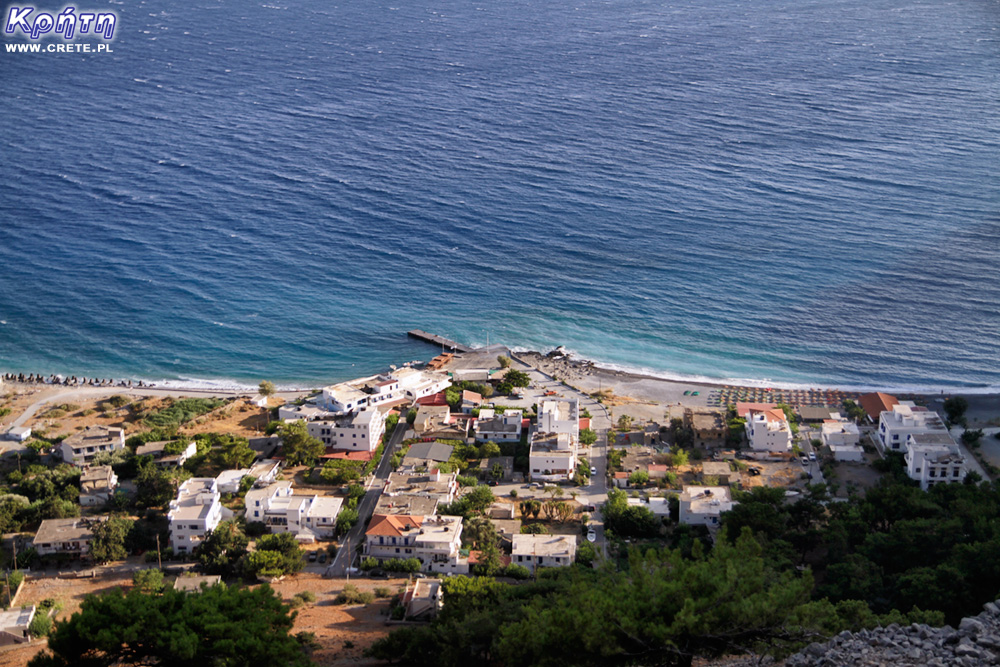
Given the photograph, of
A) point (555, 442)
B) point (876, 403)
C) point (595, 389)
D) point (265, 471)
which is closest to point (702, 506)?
point (555, 442)

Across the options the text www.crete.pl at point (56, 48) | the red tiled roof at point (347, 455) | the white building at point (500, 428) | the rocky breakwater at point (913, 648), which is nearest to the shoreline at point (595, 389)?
the white building at point (500, 428)

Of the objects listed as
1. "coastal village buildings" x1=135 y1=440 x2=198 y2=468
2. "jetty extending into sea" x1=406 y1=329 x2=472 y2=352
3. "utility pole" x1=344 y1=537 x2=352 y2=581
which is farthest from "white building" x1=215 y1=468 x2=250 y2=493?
"jetty extending into sea" x1=406 y1=329 x2=472 y2=352

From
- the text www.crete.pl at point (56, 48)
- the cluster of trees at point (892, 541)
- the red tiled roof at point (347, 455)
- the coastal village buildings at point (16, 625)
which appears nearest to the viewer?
the cluster of trees at point (892, 541)

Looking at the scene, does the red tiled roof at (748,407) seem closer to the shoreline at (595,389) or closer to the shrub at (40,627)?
the shoreline at (595,389)

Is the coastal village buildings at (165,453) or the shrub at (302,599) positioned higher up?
the coastal village buildings at (165,453)

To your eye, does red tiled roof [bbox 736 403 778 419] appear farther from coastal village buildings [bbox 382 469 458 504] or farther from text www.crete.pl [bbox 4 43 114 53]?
text www.crete.pl [bbox 4 43 114 53]

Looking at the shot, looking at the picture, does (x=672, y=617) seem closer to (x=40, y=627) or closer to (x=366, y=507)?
(x=366, y=507)
